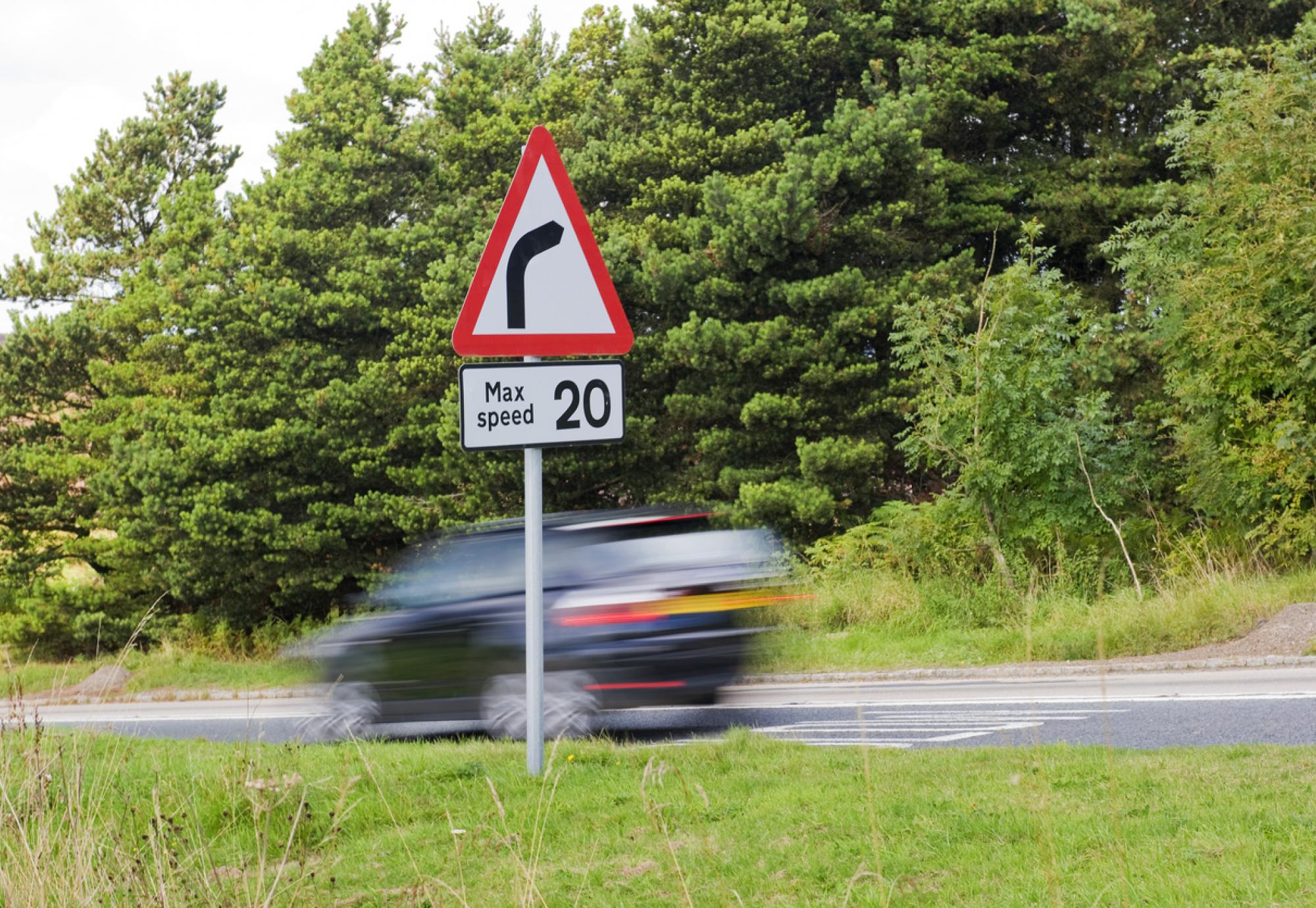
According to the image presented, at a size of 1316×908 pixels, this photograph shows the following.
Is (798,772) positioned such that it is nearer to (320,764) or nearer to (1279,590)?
(320,764)

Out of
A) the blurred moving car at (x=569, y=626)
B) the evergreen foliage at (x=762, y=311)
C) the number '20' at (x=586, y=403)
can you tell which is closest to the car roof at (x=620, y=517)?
the blurred moving car at (x=569, y=626)

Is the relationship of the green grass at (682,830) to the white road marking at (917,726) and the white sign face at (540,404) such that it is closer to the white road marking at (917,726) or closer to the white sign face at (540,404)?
the white road marking at (917,726)

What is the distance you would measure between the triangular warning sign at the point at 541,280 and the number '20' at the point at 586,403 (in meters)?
0.18

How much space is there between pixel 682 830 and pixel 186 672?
21.0 metres

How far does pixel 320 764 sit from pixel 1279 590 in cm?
1209

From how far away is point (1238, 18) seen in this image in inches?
1088

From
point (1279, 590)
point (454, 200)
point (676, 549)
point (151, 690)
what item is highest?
point (454, 200)

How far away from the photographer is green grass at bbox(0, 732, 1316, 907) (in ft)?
12.5

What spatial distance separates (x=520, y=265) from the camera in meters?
5.55

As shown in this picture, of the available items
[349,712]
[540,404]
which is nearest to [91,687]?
[349,712]

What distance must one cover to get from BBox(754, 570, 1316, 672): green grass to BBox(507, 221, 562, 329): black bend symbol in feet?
25.4

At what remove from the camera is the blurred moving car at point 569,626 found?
318 inches

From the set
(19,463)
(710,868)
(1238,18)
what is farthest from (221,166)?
(710,868)

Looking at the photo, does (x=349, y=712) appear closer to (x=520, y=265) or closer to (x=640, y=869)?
(x=520, y=265)
